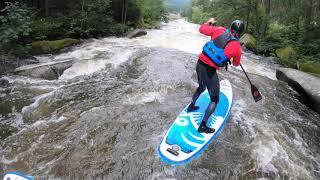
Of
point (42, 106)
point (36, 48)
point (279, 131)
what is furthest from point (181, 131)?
point (36, 48)

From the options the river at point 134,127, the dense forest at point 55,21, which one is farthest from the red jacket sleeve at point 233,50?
the dense forest at point 55,21

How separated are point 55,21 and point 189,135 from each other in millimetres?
8900

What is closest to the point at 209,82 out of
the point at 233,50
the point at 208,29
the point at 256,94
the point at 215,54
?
the point at 215,54

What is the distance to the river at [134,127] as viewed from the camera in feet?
13.6

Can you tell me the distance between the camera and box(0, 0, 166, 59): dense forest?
8156mm

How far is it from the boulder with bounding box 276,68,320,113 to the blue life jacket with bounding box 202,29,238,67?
3.56 meters

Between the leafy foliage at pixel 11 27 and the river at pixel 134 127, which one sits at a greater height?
the leafy foliage at pixel 11 27

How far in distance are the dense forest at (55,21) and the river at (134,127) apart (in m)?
1.67

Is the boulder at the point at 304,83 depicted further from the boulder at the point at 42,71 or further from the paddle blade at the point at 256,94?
the boulder at the point at 42,71

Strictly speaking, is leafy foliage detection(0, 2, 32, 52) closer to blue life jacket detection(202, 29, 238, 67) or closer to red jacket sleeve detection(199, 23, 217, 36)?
red jacket sleeve detection(199, 23, 217, 36)

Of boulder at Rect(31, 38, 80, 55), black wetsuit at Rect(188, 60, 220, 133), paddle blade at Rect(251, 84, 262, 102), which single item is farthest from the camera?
boulder at Rect(31, 38, 80, 55)

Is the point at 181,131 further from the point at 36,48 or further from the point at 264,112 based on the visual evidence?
the point at 36,48

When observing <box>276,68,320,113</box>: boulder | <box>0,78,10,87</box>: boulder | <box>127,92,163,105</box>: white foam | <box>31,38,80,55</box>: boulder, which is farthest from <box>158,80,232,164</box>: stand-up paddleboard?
<box>31,38,80,55</box>: boulder

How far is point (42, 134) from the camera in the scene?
4766 mm
